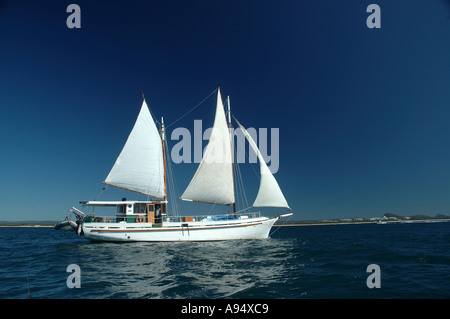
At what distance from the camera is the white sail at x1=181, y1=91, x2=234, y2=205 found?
1217 inches

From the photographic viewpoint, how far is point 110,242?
28594 millimetres

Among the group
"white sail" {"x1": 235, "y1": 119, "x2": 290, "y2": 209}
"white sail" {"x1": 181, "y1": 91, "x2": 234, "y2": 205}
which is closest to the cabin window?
"white sail" {"x1": 181, "y1": 91, "x2": 234, "y2": 205}

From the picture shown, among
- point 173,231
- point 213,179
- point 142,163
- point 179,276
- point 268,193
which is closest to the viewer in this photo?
point 179,276

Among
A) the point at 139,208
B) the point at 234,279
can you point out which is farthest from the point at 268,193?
the point at 234,279

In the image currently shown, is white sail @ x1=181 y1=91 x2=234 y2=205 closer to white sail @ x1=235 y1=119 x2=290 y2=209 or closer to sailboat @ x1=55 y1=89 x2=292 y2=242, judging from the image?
sailboat @ x1=55 y1=89 x2=292 y2=242

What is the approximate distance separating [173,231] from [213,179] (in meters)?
8.36

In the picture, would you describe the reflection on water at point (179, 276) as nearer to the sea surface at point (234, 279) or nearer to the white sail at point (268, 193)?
the sea surface at point (234, 279)

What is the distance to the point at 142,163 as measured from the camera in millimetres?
32281

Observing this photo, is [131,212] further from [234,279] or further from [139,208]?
[234,279]

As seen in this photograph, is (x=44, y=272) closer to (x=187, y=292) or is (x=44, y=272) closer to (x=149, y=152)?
(x=187, y=292)

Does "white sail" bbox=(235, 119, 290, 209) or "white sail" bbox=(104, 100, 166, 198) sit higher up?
"white sail" bbox=(104, 100, 166, 198)
